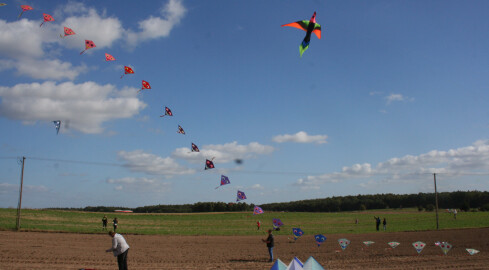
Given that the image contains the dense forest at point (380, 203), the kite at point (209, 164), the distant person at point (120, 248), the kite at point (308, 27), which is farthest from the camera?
the dense forest at point (380, 203)

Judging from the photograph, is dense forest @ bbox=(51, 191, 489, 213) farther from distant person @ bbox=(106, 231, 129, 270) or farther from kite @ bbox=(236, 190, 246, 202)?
distant person @ bbox=(106, 231, 129, 270)

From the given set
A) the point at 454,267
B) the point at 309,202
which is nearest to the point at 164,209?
the point at 309,202

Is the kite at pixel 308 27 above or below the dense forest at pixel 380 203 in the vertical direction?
above

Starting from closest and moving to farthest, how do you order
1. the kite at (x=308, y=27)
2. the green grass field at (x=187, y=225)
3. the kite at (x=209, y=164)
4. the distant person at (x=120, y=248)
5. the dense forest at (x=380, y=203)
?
the kite at (x=308, y=27) → the distant person at (x=120, y=248) → the kite at (x=209, y=164) → the green grass field at (x=187, y=225) → the dense forest at (x=380, y=203)

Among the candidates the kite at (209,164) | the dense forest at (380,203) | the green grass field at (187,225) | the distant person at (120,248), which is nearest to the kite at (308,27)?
the distant person at (120,248)

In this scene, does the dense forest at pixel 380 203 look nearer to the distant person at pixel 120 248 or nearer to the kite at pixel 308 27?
the distant person at pixel 120 248

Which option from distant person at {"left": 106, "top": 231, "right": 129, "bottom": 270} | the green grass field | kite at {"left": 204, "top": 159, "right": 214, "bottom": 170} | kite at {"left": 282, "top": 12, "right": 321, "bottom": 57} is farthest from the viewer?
Answer: the green grass field

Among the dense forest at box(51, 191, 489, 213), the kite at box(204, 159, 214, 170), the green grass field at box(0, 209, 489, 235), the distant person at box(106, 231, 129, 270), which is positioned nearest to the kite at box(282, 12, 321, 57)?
the distant person at box(106, 231, 129, 270)

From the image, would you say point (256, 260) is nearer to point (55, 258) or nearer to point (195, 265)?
point (195, 265)

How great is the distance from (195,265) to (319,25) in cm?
1006

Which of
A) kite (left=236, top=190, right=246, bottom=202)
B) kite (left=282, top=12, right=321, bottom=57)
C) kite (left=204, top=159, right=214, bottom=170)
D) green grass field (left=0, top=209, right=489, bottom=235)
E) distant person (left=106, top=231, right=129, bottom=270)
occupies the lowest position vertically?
green grass field (left=0, top=209, right=489, bottom=235)

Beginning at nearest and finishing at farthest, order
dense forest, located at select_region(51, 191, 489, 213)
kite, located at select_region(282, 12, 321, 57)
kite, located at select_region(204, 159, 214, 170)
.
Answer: kite, located at select_region(282, 12, 321, 57)
kite, located at select_region(204, 159, 214, 170)
dense forest, located at select_region(51, 191, 489, 213)

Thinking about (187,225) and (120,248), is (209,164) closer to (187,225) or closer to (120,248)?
(120,248)

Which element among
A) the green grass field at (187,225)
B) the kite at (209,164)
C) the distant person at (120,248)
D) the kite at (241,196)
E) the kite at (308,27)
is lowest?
the green grass field at (187,225)
